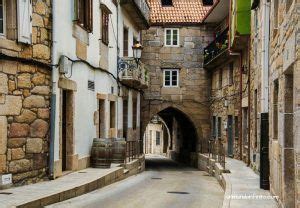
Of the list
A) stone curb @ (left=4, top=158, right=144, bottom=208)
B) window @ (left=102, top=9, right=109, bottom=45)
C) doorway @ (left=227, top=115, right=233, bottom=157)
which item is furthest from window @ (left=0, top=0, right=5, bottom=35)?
doorway @ (left=227, top=115, right=233, bottom=157)

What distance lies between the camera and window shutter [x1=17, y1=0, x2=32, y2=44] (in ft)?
33.7

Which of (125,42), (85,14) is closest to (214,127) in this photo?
(125,42)

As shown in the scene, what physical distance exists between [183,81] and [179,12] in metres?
4.04

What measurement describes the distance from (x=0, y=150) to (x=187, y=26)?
64.0 feet

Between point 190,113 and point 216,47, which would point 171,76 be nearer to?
point 190,113

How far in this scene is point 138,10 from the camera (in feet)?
72.1

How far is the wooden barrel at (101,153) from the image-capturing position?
1486 centimetres

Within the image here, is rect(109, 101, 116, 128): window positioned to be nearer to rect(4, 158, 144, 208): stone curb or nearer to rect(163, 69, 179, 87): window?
rect(4, 158, 144, 208): stone curb

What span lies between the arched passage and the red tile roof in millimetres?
4985

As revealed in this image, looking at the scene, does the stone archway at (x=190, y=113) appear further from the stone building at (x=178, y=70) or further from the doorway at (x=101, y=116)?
the doorway at (x=101, y=116)

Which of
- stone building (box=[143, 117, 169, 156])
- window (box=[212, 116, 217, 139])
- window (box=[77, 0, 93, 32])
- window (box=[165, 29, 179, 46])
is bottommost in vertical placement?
stone building (box=[143, 117, 169, 156])

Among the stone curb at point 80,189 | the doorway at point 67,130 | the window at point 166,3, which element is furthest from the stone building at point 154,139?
the doorway at point 67,130

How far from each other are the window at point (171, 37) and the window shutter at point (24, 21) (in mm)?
17548

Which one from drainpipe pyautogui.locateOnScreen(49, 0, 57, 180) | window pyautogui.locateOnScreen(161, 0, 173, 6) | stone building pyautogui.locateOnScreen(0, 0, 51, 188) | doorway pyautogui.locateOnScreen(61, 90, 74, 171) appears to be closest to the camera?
stone building pyautogui.locateOnScreen(0, 0, 51, 188)
